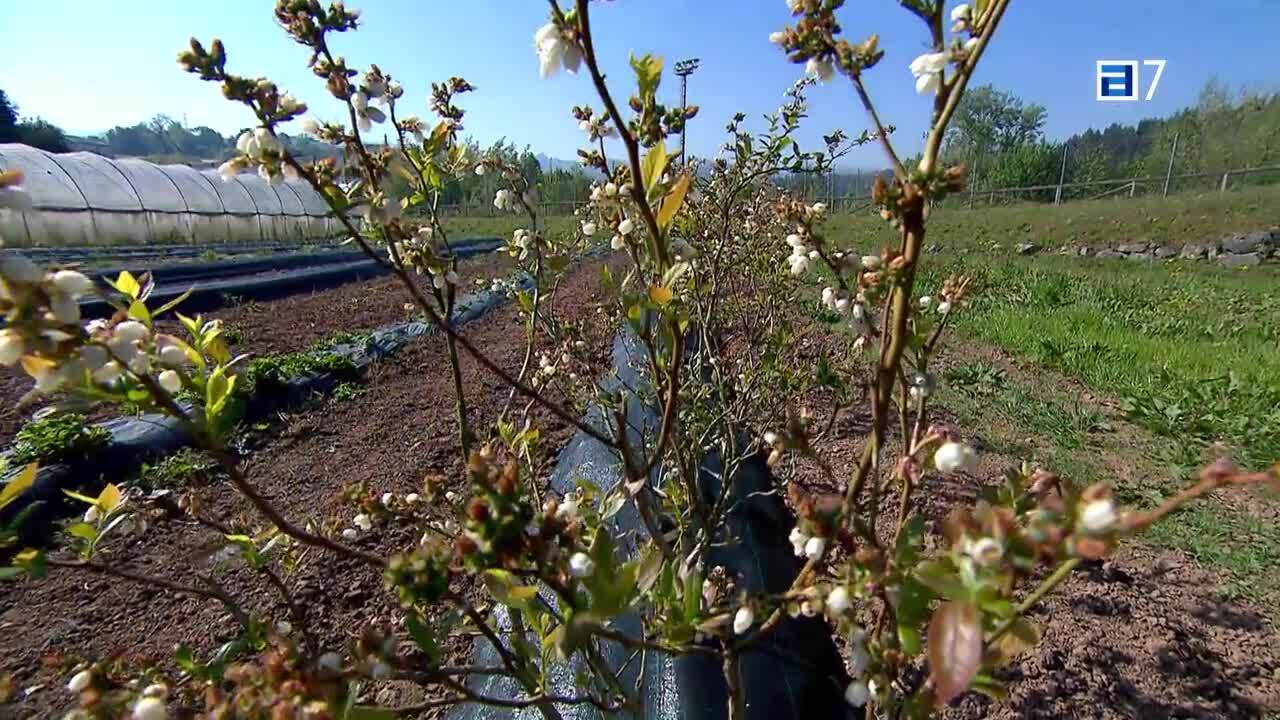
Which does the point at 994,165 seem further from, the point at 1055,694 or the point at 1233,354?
the point at 1055,694

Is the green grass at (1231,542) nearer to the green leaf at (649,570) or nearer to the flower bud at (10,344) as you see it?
the green leaf at (649,570)

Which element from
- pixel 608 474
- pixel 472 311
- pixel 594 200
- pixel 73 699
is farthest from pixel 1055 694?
pixel 472 311

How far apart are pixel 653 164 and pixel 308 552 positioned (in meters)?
2.56

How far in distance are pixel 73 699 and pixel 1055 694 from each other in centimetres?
291

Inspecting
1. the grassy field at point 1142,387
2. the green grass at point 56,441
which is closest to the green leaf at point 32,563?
the grassy field at point 1142,387

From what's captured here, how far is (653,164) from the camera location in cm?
81

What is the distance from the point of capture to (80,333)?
0.61 metres

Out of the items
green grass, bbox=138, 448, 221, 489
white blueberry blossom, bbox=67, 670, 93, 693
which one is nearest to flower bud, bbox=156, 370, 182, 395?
white blueberry blossom, bbox=67, 670, 93, 693

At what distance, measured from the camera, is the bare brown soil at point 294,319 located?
5.07 m

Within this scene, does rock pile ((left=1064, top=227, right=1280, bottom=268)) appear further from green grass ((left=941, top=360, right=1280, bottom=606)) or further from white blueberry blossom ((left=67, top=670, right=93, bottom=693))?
white blueberry blossom ((left=67, top=670, right=93, bottom=693))

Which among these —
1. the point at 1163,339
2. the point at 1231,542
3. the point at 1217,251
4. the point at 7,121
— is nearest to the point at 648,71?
the point at 1231,542

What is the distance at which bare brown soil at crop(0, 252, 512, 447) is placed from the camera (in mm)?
5070

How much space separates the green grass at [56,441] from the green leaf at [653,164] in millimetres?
4129

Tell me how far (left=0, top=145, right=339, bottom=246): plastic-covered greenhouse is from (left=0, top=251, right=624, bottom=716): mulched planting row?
10610mm
